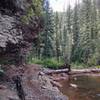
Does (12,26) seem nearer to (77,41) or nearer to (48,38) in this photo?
(48,38)

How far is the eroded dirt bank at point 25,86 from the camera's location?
28.5 feet

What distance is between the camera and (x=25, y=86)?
9.59 metres

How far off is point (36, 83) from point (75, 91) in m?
4.80

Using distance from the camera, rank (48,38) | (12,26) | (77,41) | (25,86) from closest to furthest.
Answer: (12,26) < (25,86) < (48,38) < (77,41)

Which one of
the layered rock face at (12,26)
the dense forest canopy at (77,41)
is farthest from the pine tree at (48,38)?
the layered rock face at (12,26)

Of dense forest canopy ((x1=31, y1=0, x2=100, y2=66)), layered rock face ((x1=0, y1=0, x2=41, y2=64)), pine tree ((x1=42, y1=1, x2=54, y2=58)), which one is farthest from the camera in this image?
dense forest canopy ((x1=31, y1=0, x2=100, y2=66))

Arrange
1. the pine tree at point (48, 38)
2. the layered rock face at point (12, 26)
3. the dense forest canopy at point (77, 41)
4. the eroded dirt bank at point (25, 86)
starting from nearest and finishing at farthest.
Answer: the layered rock face at point (12, 26) < the eroded dirt bank at point (25, 86) < the pine tree at point (48, 38) < the dense forest canopy at point (77, 41)

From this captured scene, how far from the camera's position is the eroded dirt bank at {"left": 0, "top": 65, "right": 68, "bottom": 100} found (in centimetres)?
869

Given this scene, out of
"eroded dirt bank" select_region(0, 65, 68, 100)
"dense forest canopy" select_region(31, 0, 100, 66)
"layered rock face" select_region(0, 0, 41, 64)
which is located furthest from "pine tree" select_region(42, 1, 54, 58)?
"layered rock face" select_region(0, 0, 41, 64)

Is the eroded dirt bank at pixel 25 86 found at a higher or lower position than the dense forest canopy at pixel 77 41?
lower

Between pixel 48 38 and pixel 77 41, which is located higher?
pixel 48 38

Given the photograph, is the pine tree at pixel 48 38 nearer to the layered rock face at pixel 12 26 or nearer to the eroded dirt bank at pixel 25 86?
the eroded dirt bank at pixel 25 86

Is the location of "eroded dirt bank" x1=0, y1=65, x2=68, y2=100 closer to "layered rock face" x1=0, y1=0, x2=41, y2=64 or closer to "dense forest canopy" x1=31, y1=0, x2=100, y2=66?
"layered rock face" x1=0, y1=0, x2=41, y2=64

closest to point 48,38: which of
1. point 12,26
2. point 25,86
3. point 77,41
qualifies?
point 77,41
